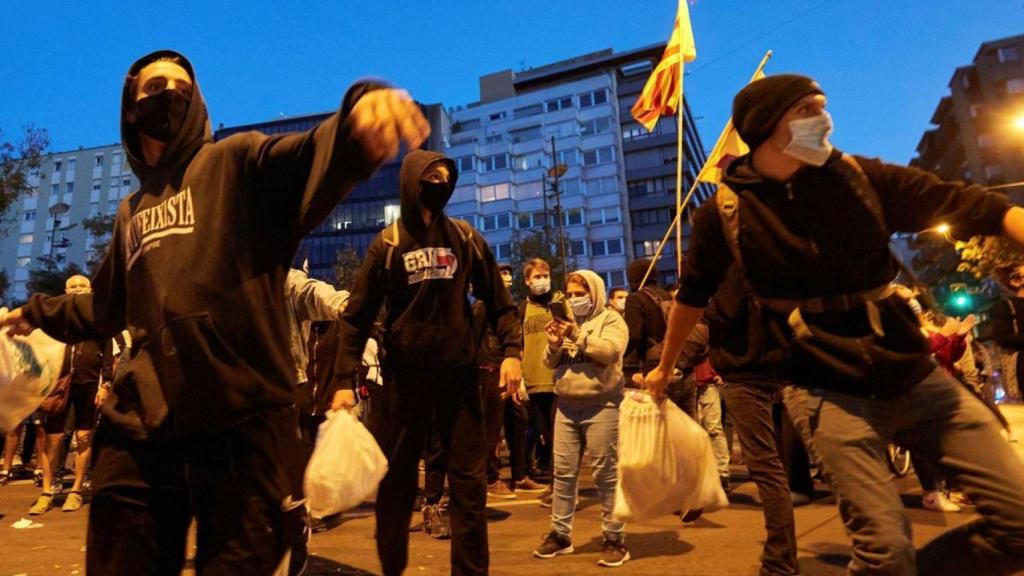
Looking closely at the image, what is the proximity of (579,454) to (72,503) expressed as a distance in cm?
586

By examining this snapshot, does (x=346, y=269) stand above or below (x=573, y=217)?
below

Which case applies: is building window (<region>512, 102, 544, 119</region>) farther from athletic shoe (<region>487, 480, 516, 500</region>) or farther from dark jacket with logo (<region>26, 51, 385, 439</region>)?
dark jacket with logo (<region>26, 51, 385, 439</region>)

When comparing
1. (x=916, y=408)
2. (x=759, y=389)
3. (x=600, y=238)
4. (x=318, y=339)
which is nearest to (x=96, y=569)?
(x=916, y=408)

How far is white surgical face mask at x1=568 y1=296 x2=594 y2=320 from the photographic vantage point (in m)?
5.67

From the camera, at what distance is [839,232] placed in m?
2.55

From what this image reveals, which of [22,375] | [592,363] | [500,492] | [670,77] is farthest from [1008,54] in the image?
[22,375]

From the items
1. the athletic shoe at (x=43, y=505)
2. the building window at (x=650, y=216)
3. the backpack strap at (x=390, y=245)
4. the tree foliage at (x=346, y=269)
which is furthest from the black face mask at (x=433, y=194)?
the building window at (x=650, y=216)

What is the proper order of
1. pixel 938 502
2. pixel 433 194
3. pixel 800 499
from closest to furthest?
pixel 433 194 < pixel 938 502 < pixel 800 499

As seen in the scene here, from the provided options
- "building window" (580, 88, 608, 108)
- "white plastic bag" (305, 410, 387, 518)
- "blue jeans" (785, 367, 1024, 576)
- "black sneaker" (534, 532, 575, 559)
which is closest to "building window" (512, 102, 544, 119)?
"building window" (580, 88, 608, 108)

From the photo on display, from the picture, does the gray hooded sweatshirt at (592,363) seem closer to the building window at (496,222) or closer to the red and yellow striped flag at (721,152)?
the red and yellow striped flag at (721,152)

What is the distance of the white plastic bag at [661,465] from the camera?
3.34 metres

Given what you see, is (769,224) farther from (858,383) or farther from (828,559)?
(828,559)

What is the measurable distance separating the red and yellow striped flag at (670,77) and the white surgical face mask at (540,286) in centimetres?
303

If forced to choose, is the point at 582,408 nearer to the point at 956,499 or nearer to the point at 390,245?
the point at 390,245
